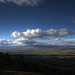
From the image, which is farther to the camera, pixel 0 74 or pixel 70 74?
pixel 70 74

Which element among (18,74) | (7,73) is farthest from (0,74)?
(18,74)

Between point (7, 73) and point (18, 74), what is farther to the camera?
point (7, 73)

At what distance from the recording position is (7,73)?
29.3 ft

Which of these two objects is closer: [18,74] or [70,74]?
[18,74]

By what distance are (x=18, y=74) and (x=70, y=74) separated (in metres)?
9.52

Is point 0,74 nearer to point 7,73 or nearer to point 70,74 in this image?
point 7,73

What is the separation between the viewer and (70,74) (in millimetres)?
15133

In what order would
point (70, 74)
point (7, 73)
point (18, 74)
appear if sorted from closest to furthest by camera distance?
1. point (18, 74)
2. point (7, 73)
3. point (70, 74)

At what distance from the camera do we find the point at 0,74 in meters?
8.73

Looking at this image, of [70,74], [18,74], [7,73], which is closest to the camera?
[18,74]

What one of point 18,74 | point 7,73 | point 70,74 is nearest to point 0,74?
point 7,73

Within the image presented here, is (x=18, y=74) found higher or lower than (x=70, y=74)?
higher

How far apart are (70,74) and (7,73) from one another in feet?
32.2

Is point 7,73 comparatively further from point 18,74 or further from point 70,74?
point 70,74
